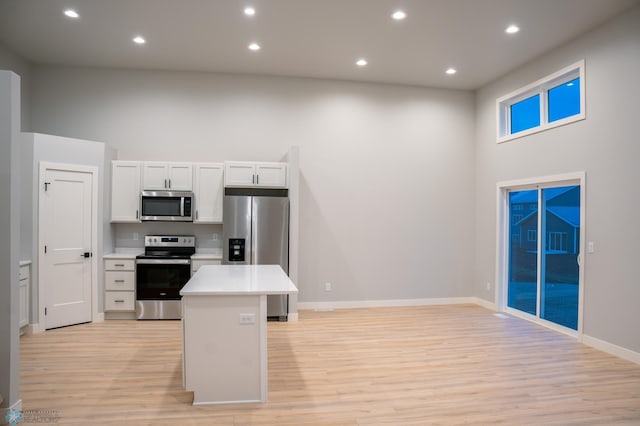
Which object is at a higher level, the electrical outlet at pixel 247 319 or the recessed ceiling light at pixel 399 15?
the recessed ceiling light at pixel 399 15

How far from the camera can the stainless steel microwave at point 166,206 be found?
200 inches

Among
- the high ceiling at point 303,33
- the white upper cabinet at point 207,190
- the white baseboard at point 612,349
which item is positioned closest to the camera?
the white baseboard at point 612,349

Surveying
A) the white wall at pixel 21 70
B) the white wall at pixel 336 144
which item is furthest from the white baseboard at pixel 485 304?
the white wall at pixel 21 70

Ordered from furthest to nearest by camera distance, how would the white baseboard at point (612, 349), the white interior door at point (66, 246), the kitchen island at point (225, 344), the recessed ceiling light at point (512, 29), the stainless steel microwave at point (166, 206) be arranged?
the stainless steel microwave at point (166, 206), the white interior door at point (66, 246), the recessed ceiling light at point (512, 29), the white baseboard at point (612, 349), the kitchen island at point (225, 344)

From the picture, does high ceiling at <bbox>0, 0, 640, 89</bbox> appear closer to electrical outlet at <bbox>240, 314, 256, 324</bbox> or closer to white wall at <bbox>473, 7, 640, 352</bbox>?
white wall at <bbox>473, 7, 640, 352</bbox>

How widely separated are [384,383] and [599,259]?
2.88 metres

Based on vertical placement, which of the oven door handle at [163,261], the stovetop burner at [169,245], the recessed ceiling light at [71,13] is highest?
the recessed ceiling light at [71,13]

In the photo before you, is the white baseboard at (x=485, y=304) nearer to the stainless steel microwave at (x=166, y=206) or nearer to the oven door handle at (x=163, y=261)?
the oven door handle at (x=163, y=261)

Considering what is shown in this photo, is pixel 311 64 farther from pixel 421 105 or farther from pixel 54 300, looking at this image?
pixel 54 300

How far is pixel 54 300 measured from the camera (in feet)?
15.0

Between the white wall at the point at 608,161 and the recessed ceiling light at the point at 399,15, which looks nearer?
the white wall at the point at 608,161

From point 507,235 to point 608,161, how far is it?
6.26 feet

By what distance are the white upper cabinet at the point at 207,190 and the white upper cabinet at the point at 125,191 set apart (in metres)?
0.80

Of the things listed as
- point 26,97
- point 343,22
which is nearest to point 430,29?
point 343,22
